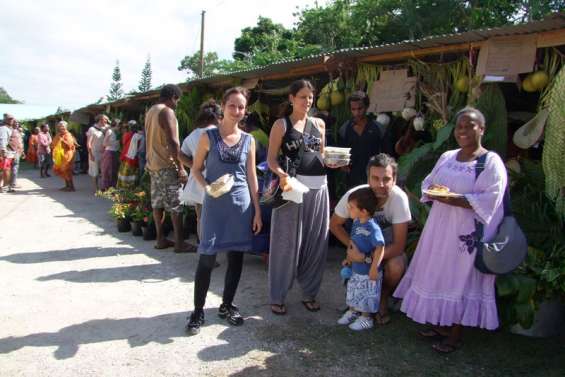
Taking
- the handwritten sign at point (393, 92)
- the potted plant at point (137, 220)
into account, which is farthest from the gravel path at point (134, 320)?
the handwritten sign at point (393, 92)

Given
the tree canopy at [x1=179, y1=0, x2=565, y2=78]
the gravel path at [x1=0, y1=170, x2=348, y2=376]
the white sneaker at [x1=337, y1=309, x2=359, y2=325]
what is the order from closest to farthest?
1. the gravel path at [x1=0, y1=170, x2=348, y2=376]
2. the white sneaker at [x1=337, y1=309, x2=359, y2=325]
3. the tree canopy at [x1=179, y1=0, x2=565, y2=78]

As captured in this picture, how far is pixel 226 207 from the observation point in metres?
3.37

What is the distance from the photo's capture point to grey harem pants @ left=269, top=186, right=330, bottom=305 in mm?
3723

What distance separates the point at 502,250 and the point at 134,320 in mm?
2695

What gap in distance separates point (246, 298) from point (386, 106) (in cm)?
269

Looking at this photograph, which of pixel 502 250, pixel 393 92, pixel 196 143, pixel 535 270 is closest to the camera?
pixel 502 250

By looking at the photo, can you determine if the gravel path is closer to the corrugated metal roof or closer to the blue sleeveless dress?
the blue sleeveless dress

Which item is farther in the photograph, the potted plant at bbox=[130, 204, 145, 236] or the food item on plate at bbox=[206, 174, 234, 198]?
the potted plant at bbox=[130, 204, 145, 236]

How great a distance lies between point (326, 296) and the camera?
434 centimetres

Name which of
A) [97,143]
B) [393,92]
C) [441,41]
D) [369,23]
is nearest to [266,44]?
[369,23]

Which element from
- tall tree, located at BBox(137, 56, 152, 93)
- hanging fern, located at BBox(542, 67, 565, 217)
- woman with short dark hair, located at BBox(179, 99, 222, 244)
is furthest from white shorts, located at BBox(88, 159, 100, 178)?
tall tree, located at BBox(137, 56, 152, 93)

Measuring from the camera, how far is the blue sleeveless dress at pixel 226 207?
→ 11.0 feet

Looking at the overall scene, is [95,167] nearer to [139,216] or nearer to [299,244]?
[139,216]

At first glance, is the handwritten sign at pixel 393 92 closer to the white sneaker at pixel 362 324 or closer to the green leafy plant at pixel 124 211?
the white sneaker at pixel 362 324
